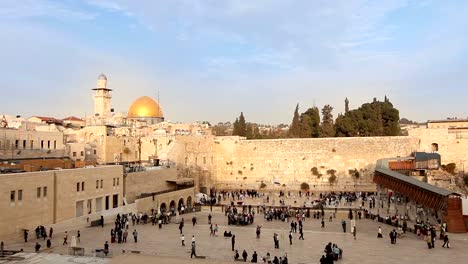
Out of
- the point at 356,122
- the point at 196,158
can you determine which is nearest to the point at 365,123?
the point at 356,122

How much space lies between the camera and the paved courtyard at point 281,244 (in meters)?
14.9

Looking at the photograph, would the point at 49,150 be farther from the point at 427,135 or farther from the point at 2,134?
the point at 427,135

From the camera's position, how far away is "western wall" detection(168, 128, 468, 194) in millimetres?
38281

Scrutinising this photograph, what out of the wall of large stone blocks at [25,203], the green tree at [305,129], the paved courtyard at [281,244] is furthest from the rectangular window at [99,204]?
the green tree at [305,129]

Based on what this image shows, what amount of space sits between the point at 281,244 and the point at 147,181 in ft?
44.4

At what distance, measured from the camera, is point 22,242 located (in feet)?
55.7

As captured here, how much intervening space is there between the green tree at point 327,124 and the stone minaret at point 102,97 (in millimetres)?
25057

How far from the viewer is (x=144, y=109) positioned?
53344mm

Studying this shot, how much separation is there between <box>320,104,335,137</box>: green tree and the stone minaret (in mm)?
25057

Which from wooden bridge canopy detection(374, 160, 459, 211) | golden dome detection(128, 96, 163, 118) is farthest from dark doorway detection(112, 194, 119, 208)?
golden dome detection(128, 96, 163, 118)

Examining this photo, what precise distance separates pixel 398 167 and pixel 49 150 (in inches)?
975

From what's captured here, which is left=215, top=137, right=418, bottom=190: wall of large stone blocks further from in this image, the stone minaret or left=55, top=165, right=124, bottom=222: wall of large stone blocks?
left=55, top=165, right=124, bottom=222: wall of large stone blocks

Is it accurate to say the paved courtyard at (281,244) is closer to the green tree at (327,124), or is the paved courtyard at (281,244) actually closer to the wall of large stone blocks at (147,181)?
the wall of large stone blocks at (147,181)

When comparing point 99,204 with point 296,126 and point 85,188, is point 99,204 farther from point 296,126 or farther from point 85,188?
point 296,126
